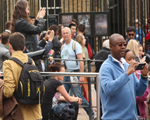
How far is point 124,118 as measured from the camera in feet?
12.8

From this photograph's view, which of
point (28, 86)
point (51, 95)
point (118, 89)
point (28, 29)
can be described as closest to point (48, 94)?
point (51, 95)

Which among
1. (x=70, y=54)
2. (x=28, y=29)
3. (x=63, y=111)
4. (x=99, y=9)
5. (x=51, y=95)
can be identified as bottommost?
(x=63, y=111)

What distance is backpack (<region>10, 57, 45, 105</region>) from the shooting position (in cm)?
453

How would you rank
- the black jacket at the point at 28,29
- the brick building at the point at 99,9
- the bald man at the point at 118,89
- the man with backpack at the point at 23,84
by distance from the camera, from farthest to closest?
1. the brick building at the point at 99,9
2. the black jacket at the point at 28,29
3. the man with backpack at the point at 23,84
4. the bald man at the point at 118,89

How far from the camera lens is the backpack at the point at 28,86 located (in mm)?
4531

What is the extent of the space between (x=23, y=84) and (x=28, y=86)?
0.07 meters

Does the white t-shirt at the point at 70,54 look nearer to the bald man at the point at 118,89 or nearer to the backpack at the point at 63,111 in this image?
the backpack at the point at 63,111

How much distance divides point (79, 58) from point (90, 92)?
1.95 metres

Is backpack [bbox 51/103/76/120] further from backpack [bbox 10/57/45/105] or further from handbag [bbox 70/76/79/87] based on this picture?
handbag [bbox 70/76/79/87]

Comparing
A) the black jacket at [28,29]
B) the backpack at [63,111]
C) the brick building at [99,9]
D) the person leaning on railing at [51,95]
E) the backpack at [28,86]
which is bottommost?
the backpack at [63,111]

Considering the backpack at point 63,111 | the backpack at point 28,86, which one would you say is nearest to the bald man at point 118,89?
the backpack at point 28,86

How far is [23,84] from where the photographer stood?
4.53 metres

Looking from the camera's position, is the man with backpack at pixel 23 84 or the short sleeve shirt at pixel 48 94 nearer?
the man with backpack at pixel 23 84

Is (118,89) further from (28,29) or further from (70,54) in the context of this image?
(70,54)
